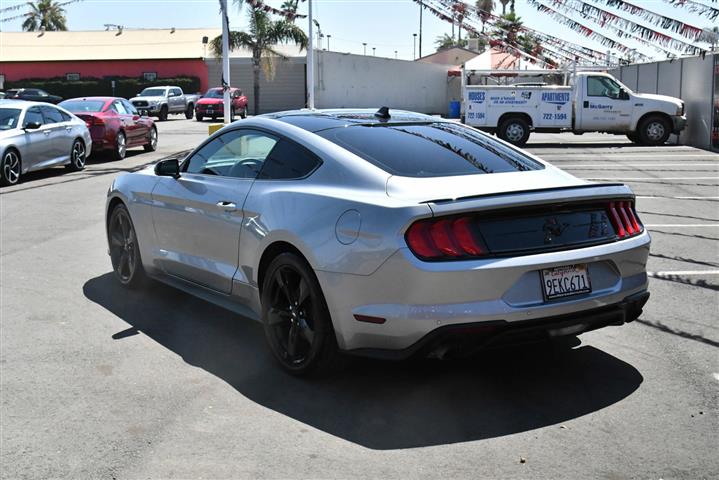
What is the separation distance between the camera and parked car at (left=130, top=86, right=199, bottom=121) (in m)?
42.9

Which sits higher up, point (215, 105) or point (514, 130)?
point (215, 105)

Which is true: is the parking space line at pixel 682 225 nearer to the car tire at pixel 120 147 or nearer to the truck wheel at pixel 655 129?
the car tire at pixel 120 147

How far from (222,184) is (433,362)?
194 cm

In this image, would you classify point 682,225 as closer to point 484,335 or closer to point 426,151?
point 426,151

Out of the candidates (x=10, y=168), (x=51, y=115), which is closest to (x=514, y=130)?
(x=51, y=115)

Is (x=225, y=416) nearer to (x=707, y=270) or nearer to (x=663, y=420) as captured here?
(x=663, y=420)

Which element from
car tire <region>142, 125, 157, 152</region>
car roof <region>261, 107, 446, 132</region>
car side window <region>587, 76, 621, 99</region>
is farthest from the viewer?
car side window <region>587, 76, 621, 99</region>

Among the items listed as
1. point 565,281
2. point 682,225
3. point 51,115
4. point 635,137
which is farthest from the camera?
point 635,137

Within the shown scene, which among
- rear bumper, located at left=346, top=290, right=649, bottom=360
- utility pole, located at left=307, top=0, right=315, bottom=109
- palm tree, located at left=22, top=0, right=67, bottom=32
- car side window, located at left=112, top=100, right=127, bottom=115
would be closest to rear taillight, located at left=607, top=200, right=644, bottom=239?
rear bumper, located at left=346, top=290, right=649, bottom=360

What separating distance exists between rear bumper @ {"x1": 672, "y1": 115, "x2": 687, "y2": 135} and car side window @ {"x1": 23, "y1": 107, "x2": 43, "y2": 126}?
17.2m

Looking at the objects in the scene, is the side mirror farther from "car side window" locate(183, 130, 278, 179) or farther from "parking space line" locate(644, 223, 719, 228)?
"parking space line" locate(644, 223, 719, 228)

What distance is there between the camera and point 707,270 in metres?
8.26

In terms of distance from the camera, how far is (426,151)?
554 centimetres

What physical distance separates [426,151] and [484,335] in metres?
1.45
